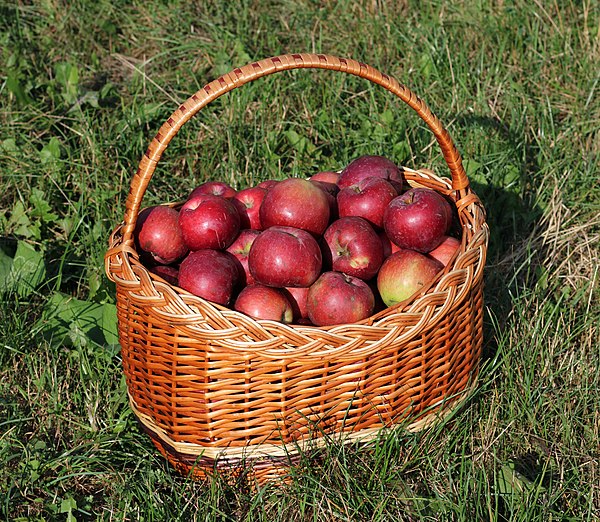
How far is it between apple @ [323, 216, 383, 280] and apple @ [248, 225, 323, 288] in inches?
4.2

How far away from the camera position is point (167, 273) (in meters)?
2.66

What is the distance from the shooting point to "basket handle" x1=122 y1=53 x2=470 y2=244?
237 cm

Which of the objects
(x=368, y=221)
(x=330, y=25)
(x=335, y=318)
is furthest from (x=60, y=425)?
(x=330, y=25)

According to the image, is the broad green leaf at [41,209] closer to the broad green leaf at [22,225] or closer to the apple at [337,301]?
the broad green leaf at [22,225]

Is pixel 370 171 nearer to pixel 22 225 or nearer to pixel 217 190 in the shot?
pixel 217 190

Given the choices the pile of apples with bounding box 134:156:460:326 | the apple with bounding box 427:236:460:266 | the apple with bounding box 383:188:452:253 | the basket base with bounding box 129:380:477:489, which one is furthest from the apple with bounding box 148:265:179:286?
the apple with bounding box 427:236:460:266

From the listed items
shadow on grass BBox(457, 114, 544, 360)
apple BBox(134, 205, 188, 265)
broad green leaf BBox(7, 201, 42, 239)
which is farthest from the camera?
broad green leaf BBox(7, 201, 42, 239)

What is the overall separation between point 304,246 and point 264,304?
235 mm

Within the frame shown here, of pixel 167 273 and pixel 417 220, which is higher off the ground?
pixel 417 220

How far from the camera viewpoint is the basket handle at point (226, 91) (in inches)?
93.1

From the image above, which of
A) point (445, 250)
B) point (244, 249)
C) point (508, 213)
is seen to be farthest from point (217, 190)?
point (508, 213)

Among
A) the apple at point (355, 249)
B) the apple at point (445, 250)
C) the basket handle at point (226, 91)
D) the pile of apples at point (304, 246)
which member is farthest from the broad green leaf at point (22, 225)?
the apple at point (445, 250)

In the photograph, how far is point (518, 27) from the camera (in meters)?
4.32

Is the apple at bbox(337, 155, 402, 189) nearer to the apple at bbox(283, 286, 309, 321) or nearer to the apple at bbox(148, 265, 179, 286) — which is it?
the apple at bbox(283, 286, 309, 321)
